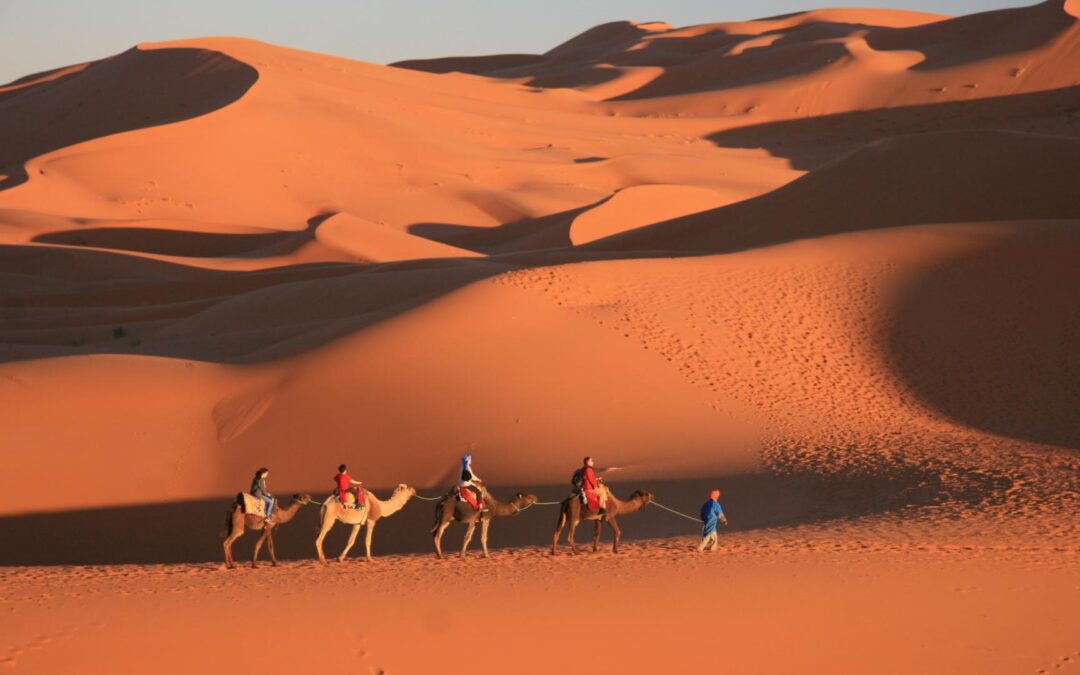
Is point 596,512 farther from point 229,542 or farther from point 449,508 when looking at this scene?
point 229,542

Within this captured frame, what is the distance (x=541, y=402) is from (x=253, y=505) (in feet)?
26.8

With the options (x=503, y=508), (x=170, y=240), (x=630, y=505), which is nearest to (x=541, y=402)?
(x=630, y=505)

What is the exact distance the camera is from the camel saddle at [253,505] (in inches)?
513

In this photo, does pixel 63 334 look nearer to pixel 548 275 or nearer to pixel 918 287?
pixel 548 275

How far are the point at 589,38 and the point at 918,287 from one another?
117 metres

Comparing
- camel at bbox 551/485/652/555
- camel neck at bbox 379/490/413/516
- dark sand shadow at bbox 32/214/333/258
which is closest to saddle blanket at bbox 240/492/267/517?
camel neck at bbox 379/490/413/516

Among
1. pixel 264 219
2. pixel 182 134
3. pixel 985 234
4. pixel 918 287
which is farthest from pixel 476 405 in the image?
pixel 182 134

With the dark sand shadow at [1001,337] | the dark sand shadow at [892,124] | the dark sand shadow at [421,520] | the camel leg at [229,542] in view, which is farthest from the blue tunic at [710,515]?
the dark sand shadow at [892,124]

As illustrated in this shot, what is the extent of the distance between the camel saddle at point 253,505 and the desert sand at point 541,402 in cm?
54

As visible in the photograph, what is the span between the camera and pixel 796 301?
25922 millimetres

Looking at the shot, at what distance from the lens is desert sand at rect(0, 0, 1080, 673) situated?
35.1 feet

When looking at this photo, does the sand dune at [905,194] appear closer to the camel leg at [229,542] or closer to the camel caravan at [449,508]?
the camel caravan at [449,508]

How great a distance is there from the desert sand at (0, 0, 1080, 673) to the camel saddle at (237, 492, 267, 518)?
539 millimetres

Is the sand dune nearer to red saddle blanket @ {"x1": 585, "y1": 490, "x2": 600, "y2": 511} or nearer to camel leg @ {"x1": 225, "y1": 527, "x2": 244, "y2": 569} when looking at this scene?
red saddle blanket @ {"x1": 585, "y1": 490, "x2": 600, "y2": 511}
